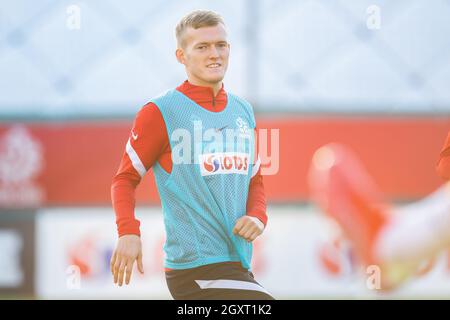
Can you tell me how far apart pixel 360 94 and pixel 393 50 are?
0.35 m

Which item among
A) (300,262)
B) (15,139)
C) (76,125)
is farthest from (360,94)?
(15,139)

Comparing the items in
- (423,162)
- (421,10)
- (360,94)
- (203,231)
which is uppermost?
(421,10)

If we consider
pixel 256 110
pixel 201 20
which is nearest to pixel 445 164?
pixel 201 20

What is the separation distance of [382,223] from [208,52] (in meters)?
2.56

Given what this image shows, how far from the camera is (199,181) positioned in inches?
88.1

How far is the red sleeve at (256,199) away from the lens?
2295mm

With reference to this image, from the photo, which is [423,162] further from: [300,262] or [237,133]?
[237,133]

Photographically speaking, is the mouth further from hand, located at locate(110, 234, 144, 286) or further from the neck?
hand, located at locate(110, 234, 144, 286)

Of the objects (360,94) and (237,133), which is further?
(360,94)

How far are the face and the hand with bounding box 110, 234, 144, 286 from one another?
51 cm

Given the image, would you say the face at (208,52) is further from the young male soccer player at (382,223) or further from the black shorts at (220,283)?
the young male soccer player at (382,223)

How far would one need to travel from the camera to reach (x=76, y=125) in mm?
5391

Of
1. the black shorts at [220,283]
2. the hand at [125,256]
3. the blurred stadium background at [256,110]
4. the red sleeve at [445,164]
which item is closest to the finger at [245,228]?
the black shorts at [220,283]
